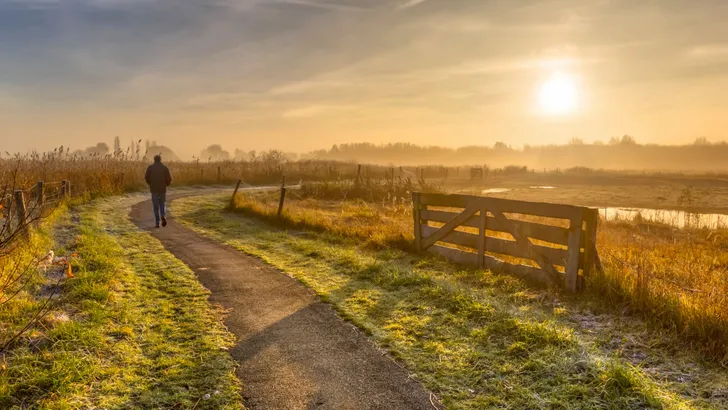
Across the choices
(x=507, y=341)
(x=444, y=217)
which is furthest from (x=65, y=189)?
(x=507, y=341)

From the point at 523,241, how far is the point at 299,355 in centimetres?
504

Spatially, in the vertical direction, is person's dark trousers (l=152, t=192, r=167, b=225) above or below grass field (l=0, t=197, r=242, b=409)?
above

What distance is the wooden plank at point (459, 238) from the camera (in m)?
9.53

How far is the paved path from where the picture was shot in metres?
4.46

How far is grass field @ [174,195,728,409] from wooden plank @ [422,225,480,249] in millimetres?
582

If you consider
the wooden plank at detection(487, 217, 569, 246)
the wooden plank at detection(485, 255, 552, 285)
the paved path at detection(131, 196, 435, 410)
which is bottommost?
the paved path at detection(131, 196, 435, 410)

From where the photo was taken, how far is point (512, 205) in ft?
28.0

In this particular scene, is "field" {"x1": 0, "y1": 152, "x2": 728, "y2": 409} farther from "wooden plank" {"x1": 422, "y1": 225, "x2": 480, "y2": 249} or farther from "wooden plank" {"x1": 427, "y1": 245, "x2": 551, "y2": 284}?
"wooden plank" {"x1": 422, "y1": 225, "x2": 480, "y2": 249}

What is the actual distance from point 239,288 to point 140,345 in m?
2.65

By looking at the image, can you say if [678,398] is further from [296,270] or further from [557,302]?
[296,270]

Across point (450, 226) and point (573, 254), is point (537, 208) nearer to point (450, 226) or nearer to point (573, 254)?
point (573, 254)

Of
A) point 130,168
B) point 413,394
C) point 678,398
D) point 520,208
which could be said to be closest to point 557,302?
point 520,208

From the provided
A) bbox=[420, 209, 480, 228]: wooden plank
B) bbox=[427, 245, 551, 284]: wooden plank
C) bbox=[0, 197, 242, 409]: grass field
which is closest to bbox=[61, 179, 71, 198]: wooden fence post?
bbox=[0, 197, 242, 409]: grass field

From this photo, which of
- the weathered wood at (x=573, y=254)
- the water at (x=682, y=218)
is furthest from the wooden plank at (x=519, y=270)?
the water at (x=682, y=218)
